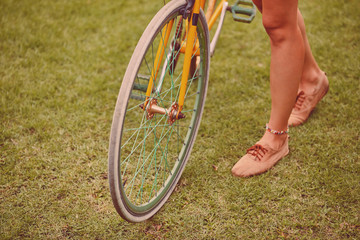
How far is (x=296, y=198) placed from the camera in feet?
5.90

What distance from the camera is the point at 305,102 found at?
7.47ft

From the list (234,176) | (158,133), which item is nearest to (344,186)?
(234,176)

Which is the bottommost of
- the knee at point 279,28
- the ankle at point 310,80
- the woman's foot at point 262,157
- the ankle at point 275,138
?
the woman's foot at point 262,157

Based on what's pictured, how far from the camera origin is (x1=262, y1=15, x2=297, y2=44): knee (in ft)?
5.14

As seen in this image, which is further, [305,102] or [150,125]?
[305,102]

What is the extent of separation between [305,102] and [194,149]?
84cm

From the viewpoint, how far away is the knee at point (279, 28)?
5.14 feet

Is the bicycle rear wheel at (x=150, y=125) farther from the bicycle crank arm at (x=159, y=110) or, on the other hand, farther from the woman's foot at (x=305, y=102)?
the woman's foot at (x=305, y=102)

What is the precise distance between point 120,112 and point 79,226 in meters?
0.74

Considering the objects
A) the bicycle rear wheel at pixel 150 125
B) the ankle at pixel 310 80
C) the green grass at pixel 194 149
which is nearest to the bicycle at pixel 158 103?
the bicycle rear wheel at pixel 150 125

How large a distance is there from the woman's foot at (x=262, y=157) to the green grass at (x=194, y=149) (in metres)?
0.05

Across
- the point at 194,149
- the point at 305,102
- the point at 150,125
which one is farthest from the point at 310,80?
the point at 150,125

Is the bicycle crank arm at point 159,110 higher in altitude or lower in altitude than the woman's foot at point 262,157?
higher

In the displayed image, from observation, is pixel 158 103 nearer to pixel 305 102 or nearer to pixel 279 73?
pixel 279 73
